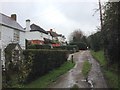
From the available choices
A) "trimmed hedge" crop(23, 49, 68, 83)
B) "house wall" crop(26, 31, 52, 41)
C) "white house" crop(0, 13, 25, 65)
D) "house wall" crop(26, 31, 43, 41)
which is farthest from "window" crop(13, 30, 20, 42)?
"house wall" crop(26, 31, 43, 41)

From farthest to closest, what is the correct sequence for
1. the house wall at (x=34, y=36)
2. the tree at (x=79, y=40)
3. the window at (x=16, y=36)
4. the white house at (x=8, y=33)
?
the tree at (x=79, y=40), the house wall at (x=34, y=36), the window at (x=16, y=36), the white house at (x=8, y=33)

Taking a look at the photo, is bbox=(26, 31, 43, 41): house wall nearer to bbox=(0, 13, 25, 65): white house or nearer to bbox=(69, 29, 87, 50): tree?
bbox=(69, 29, 87, 50): tree

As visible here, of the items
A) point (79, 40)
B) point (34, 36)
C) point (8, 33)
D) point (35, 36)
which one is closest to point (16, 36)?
point (8, 33)

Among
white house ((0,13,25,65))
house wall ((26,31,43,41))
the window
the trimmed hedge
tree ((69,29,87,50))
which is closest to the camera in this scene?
the trimmed hedge

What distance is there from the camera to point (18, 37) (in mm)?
36406

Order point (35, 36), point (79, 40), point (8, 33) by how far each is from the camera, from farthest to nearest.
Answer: point (79, 40) → point (35, 36) → point (8, 33)

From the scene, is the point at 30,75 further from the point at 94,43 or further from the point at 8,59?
the point at 94,43

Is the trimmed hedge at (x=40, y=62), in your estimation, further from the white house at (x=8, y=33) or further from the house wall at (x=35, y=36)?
the house wall at (x=35, y=36)

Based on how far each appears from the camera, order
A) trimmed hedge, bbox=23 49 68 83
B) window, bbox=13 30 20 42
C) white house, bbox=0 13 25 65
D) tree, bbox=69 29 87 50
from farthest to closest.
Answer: tree, bbox=69 29 87 50, window, bbox=13 30 20 42, white house, bbox=0 13 25 65, trimmed hedge, bbox=23 49 68 83

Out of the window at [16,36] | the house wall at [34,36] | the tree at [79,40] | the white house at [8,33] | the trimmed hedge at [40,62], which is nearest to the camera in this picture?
the trimmed hedge at [40,62]

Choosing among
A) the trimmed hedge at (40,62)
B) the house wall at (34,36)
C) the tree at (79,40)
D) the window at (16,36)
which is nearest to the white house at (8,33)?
the window at (16,36)

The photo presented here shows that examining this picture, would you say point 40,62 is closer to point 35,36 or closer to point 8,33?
point 8,33

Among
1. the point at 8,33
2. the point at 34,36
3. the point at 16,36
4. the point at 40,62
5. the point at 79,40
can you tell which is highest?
the point at 34,36

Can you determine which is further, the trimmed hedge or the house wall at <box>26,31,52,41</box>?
the house wall at <box>26,31,52,41</box>
